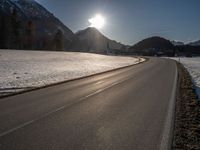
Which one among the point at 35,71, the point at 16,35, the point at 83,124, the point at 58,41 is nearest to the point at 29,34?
the point at 16,35

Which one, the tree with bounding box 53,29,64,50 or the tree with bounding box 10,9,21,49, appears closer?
the tree with bounding box 10,9,21,49

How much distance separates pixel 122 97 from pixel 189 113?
3.65 m

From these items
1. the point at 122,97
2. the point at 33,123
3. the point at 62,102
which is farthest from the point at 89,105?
the point at 33,123

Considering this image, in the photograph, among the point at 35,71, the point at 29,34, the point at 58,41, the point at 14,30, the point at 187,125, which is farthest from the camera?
the point at 58,41

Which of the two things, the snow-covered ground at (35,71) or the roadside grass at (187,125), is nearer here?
the roadside grass at (187,125)

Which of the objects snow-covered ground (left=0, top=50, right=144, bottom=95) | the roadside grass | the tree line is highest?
the tree line

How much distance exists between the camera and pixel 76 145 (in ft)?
18.3

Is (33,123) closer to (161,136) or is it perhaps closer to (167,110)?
(161,136)

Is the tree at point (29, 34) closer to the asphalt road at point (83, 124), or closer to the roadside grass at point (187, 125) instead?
the asphalt road at point (83, 124)

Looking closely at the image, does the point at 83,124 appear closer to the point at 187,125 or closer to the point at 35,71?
the point at 187,125

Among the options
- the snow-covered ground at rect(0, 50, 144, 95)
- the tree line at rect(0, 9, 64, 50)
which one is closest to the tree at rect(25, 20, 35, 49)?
the tree line at rect(0, 9, 64, 50)

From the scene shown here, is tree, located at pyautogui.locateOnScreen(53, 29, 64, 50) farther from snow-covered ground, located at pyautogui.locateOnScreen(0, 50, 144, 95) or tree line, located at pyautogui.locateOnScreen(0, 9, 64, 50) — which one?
snow-covered ground, located at pyautogui.locateOnScreen(0, 50, 144, 95)

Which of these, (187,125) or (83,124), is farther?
(187,125)

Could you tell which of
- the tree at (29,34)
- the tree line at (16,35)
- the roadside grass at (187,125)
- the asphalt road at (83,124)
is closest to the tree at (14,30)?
the tree line at (16,35)
